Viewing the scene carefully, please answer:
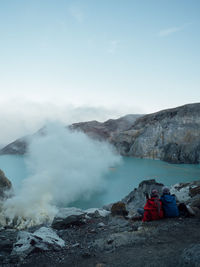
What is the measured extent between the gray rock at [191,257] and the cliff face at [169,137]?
49.7 m

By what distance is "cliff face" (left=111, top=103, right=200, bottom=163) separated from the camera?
5109 centimetres

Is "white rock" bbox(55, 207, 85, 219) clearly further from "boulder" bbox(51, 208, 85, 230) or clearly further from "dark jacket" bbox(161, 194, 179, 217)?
"dark jacket" bbox(161, 194, 179, 217)

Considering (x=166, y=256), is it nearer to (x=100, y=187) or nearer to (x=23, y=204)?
(x=23, y=204)

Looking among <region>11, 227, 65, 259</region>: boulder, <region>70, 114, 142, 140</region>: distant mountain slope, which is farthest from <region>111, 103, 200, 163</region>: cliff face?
<region>11, 227, 65, 259</region>: boulder

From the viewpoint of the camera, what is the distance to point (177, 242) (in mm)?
4898

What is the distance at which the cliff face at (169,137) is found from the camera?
51.1 m

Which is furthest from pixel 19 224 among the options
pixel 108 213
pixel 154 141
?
pixel 154 141

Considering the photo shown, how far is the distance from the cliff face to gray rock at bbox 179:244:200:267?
49.7 m

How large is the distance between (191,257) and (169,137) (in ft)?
177

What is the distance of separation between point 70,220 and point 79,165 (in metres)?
29.9

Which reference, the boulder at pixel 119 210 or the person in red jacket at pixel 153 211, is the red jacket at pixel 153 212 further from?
the boulder at pixel 119 210

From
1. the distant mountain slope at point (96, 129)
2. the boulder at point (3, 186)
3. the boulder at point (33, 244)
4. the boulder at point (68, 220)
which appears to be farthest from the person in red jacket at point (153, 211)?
the distant mountain slope at point (96, 129)

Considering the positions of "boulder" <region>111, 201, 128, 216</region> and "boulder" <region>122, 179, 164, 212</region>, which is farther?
"boulder" <region>122, 179, 164, 212</region>

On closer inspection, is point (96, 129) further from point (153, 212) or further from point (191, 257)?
point (191, 257)
